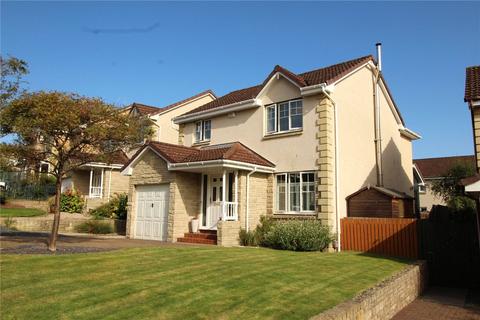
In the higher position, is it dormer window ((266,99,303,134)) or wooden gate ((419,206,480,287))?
dormer window ((266,99,303,134))

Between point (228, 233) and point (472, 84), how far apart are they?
10412mm

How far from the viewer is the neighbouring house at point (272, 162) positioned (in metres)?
16.5

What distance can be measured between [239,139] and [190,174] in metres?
3.16

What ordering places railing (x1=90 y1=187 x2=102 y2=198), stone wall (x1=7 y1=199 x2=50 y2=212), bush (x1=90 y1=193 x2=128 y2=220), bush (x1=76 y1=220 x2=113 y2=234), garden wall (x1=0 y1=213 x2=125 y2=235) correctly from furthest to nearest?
railing (x1=90 y1=187 x2=102 y2=198), stone wall (x1=7 y1=199 x2=50 y2=212), bush (x1=90 y1=193 x2=128 y2=220), bush (x1=76 y1=220 x2=113 y2=234), garden wall (x1=0 y1=213 x2=125 y2=235)

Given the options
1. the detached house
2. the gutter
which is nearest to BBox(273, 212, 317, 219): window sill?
the gutter

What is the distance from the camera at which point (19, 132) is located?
10938mm

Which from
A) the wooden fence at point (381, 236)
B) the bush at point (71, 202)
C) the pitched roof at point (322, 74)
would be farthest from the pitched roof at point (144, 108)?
the wooden fence at point (381, 236)

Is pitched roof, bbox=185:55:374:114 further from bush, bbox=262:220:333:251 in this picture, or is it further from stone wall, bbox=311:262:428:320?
stone wall, bbox=311:262:428:320

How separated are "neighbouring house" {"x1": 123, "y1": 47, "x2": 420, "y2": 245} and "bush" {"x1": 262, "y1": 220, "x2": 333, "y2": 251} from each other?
0.81 metres

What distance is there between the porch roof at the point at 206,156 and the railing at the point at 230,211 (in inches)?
74.2

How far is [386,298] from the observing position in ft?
31.0

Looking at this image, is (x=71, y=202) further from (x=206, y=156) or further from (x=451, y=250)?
(x=451, y=250)

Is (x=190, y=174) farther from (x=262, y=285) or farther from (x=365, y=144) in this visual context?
(x=262, y=285)

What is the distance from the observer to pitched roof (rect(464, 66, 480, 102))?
12.6 meters
